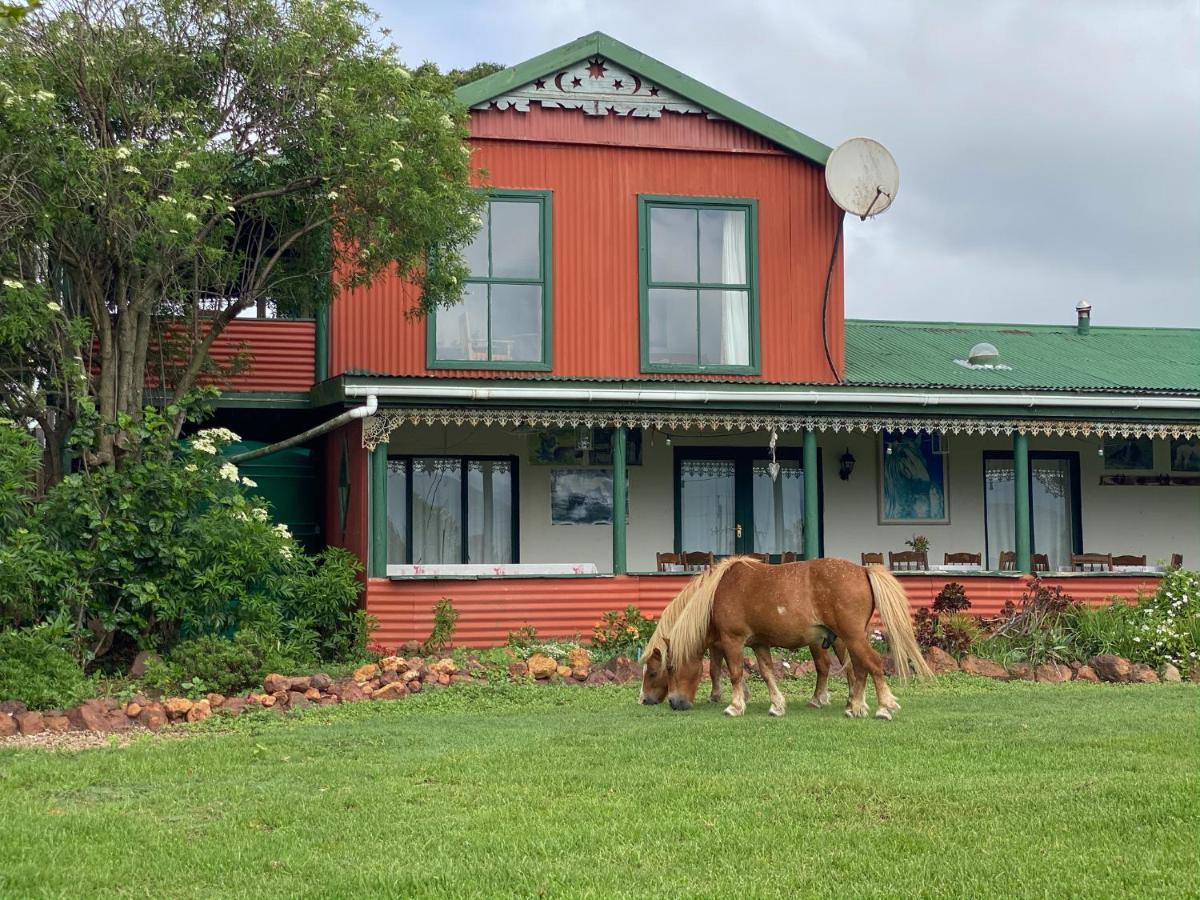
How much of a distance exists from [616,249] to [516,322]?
5.56ft

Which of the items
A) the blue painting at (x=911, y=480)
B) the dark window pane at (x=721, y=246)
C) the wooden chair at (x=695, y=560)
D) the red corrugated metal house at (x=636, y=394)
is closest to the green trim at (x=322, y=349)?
the red corrugated metal house at (x=636, y=394)

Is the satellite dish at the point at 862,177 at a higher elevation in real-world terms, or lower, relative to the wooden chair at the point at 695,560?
higher

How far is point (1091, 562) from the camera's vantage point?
1916 cm

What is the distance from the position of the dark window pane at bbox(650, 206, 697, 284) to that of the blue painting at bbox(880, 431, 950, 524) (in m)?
4.14

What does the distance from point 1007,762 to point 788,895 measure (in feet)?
11.5

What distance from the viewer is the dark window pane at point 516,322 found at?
58.9 ft

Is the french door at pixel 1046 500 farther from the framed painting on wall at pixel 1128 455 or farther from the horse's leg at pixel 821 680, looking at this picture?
the horse's leg at pixel 821 680

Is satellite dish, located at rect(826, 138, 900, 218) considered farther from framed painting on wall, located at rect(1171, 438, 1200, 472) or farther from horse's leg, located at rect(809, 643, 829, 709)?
horse's leg, located at rect(809, 643, 829, 709)

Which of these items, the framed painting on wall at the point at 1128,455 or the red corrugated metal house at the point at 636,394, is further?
the framed painting on wall at the point at 1128,455

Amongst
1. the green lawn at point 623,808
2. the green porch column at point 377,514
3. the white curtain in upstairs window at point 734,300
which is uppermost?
the white curtain in upstairs window at point 734,300

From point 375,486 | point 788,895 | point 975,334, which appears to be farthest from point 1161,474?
point 788,895

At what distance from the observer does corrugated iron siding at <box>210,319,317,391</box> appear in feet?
57.9

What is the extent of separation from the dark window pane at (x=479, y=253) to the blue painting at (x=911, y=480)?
655 cm

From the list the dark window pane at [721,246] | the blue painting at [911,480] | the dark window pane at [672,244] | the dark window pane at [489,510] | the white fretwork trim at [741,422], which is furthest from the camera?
the blue painting at [911,480]
